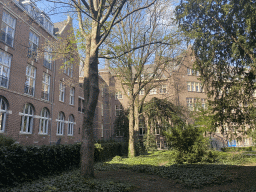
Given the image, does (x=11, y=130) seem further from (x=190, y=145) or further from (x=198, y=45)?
(x=198, y=45)

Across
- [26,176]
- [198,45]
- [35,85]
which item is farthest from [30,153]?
[35,85]

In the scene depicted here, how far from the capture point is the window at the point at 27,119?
16.2 meters

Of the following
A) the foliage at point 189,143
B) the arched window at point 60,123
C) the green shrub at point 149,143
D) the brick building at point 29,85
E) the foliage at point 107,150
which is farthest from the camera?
the green shrub at point 149,143

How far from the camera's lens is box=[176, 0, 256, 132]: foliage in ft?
26.3

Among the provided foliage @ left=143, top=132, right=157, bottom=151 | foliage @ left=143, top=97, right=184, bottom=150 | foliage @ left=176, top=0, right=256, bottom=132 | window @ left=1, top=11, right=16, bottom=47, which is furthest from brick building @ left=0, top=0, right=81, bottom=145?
foliage @ left=143, top=97, right=184, bottom=150

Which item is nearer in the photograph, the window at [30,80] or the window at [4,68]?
the window at [4,68]

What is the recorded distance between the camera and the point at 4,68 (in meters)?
14.6

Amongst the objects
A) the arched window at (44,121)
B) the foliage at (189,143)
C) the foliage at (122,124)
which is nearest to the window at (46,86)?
the arched window at (44,121)

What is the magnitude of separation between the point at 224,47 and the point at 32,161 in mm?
9239

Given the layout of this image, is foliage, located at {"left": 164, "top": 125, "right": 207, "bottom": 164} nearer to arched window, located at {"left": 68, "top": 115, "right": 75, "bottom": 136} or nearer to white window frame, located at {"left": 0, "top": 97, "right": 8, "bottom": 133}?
white window frame, located at {"left": 0, "top": 97, "right": 8, "bottom": 133}

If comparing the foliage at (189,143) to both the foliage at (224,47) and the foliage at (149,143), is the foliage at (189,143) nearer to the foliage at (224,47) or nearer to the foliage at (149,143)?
the foliage at (224,47)

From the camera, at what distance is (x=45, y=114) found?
770 inches

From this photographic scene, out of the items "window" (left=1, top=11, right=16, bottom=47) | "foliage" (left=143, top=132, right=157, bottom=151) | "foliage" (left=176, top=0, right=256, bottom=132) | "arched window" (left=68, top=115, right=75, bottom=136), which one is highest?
"window" (left=1, top=11, right=16, bottom=47)

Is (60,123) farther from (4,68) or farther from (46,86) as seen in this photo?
(4,68)
